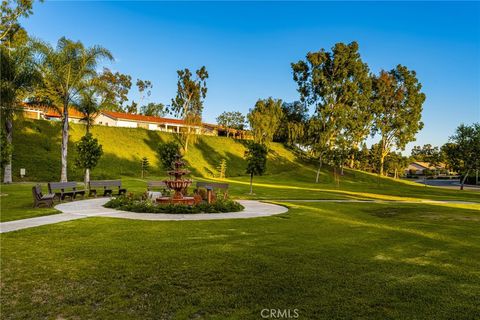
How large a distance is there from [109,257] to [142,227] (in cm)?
359

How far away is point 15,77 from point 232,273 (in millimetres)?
24911

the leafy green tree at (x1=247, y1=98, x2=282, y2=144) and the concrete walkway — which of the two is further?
the leafy green tree at (x1=247, y1=98, x2=282, y2=144)

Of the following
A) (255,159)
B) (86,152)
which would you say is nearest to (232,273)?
(86,152)

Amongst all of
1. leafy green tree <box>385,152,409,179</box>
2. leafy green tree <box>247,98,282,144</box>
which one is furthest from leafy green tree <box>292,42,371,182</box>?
leafy green tree <box>385,152,409,179</box>

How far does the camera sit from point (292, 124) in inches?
2707

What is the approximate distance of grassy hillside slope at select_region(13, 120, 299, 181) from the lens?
3438cm

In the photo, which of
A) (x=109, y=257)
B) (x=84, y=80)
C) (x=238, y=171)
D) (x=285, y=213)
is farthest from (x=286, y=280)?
(x=238, y=171)

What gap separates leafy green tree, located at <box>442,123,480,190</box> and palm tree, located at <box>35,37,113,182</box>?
153 ft

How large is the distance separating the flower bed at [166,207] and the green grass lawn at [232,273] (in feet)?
11.5

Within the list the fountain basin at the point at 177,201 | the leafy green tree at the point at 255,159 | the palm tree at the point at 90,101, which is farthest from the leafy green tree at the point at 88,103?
the fountain basin at the point at 177,201

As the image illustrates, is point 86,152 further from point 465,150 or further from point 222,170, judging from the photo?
point 465,150

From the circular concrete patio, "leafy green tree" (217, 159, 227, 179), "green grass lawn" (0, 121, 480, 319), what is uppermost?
"leafy green tree" (217, 159, 227, 179)

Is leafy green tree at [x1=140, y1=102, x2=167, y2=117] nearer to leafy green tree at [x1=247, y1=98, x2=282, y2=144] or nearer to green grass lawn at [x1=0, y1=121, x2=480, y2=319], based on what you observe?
leafy green tree at [x1=247, y1=98, x2=282, y2=144]

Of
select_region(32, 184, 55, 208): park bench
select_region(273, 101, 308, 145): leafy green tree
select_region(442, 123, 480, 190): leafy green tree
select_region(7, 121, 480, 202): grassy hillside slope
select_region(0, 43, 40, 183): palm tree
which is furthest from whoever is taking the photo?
select_region(273, 101, 308, 145): leafy green tree
